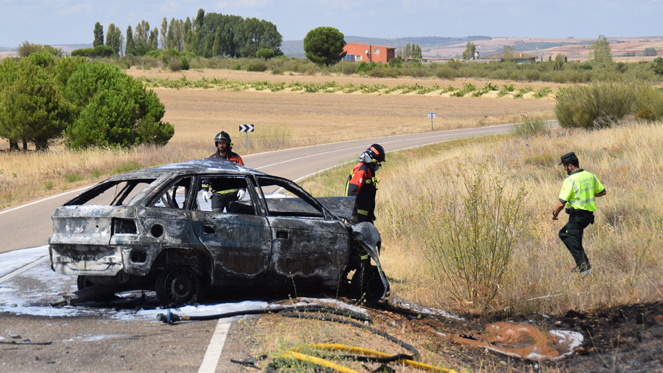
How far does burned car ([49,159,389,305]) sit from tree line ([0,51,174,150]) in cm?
2067

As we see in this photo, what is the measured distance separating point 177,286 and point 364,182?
9.79ft

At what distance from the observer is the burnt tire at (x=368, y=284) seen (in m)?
7.01

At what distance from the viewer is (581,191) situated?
27.8ft

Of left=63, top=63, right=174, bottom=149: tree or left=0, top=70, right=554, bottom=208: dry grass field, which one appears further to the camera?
left=63, top=63, right=174, bottom=149: tree

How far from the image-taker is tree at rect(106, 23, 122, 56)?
18412cm

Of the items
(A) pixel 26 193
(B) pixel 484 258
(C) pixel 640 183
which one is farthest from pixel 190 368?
(A) pixel 26 193

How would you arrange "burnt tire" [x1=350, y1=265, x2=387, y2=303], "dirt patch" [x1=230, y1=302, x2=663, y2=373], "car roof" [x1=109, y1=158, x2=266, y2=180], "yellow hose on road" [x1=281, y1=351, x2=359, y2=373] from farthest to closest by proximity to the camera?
"burnt tire" [x1=350, y1=265, x2=387, y2=303] → "car roof" [x1=109, y1=158, x2=266, y2=180] → "dirt patch" [x1=230, y1=302, x2=663, y2=373] → "yellow hose on road" [x1=281, y1=351, x2=359, y2=373]

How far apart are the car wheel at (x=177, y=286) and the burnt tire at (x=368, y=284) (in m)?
1.83

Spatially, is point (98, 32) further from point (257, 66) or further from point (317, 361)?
point (317, 361)

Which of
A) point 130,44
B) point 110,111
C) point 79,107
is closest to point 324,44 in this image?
point 130,44

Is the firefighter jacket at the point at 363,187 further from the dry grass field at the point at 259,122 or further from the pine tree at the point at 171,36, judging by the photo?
the pine tree at the point at 171,36

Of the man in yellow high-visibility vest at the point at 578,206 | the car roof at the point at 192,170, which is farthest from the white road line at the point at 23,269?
the man in yellow high-visibility vest at the point at 578,206

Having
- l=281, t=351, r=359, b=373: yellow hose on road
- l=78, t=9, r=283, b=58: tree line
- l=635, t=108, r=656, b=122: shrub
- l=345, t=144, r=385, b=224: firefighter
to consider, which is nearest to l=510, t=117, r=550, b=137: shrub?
l=635, t=108, r=656, b=122: shrub

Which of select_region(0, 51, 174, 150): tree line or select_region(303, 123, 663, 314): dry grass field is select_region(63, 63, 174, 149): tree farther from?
select_region(303, 123, 663, 314): dry grass field
